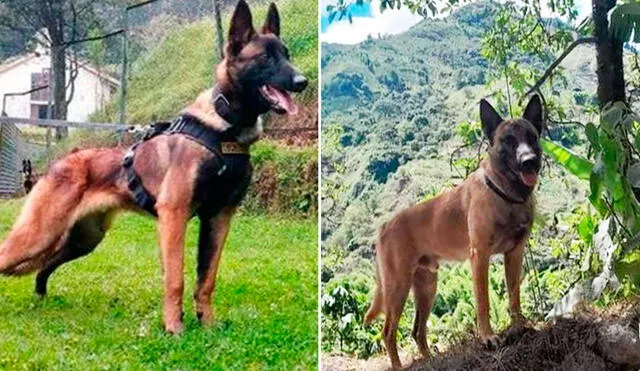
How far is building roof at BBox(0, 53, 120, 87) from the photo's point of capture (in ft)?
12.1

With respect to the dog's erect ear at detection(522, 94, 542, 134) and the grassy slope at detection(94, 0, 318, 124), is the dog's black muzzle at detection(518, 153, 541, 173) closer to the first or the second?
the dog's erect ear at detection(522, 94, 542, 134)

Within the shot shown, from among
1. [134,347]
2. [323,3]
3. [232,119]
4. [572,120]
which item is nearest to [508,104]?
[572,120]

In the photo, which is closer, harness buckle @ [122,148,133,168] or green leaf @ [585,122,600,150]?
green leaf @ [585,122,600,150]

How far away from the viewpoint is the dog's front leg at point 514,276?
3.75 m

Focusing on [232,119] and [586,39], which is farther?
[586,39]

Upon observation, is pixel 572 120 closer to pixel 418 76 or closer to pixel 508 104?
pixel 508 104

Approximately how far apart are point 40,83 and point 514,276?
5.55 feet

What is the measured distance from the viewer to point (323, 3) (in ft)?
12.8

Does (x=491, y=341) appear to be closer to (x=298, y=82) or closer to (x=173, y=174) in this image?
(x=298, y=82)

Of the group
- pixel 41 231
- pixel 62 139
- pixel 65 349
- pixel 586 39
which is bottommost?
pixel 65 349

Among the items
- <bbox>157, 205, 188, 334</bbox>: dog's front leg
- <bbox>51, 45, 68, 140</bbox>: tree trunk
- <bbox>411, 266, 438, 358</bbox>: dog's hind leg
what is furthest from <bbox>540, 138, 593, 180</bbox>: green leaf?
<bbox>51, 45, 68, 140</bbox>: tree trunk

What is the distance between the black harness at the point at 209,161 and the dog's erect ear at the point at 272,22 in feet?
1.13

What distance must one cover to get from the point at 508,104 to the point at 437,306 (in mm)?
745

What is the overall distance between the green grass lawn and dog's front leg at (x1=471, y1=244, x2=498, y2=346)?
21.1 inches
